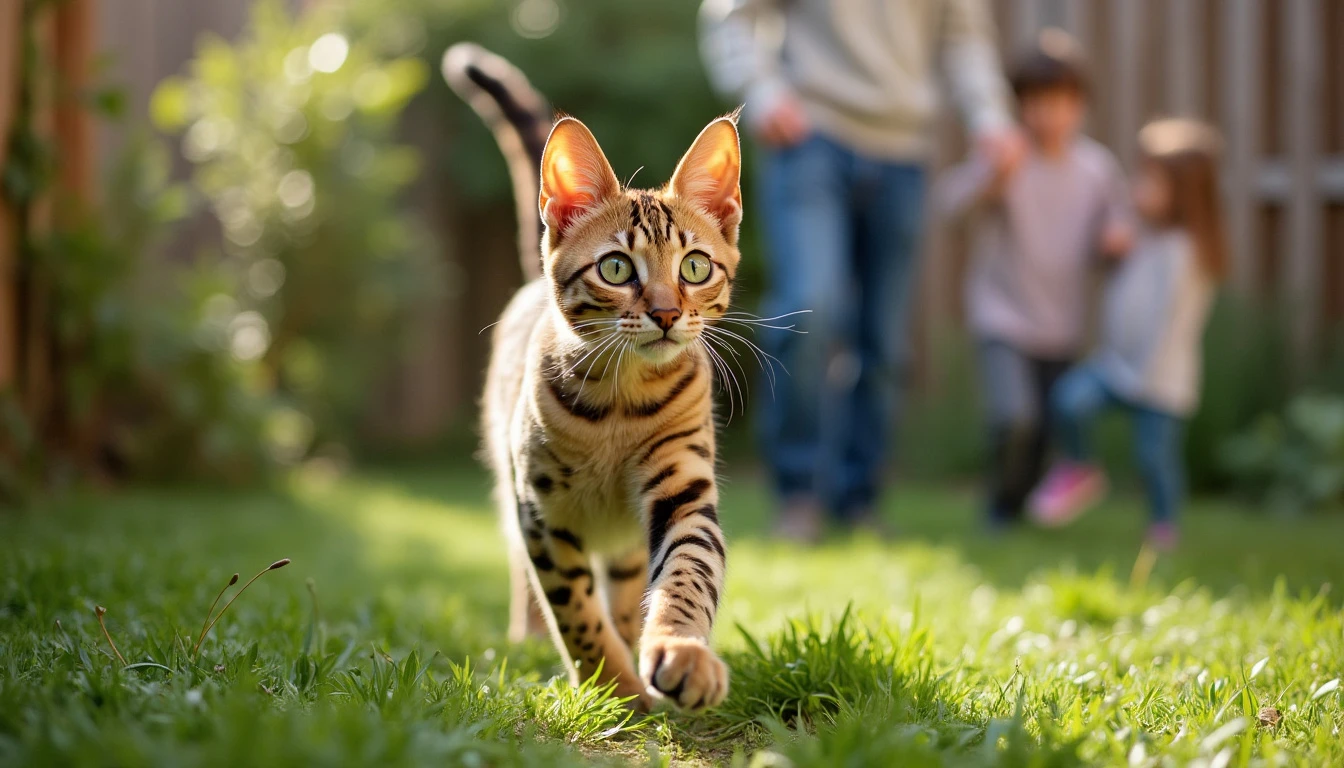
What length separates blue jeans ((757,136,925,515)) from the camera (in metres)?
4.02

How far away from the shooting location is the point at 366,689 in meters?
1.60

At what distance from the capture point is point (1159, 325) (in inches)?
163

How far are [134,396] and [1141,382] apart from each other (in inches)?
178

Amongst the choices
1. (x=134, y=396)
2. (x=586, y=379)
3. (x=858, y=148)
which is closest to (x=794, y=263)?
(x=858, y=148)

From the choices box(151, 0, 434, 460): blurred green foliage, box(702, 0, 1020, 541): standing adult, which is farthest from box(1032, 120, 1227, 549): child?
Result: box(151, 0, 434, 460): blurred green foliage

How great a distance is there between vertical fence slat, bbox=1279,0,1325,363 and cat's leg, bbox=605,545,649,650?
489 cm

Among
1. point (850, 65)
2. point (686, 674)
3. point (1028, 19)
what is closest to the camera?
point (686, 674)

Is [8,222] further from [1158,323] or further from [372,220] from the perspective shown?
[1158,323]

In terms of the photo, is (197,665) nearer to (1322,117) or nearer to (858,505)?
(858,505)

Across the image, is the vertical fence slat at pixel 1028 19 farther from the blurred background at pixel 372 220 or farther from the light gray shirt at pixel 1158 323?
the light gray shirt at pixel 1158 323

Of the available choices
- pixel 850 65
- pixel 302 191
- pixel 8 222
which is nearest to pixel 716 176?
pixel 850 65

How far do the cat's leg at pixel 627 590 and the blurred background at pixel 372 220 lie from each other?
2.44m

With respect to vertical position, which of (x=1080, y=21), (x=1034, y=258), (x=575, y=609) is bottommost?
(x=575, y=609)

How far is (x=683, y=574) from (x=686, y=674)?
0.99 ft
